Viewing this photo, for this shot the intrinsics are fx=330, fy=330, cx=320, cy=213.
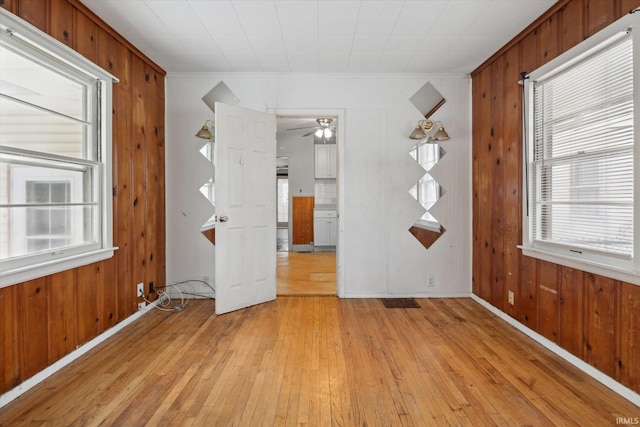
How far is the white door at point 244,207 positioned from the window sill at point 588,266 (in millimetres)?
2491

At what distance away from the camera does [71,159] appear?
92.4 inches

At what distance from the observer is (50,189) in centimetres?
221

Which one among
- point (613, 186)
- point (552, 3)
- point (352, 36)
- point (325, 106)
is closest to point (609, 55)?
point (552, 3)

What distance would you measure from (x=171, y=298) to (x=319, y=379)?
92.6 inches

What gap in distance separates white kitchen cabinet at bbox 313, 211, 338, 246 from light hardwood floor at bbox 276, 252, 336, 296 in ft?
1.09

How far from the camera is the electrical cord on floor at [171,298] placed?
11.3 feet

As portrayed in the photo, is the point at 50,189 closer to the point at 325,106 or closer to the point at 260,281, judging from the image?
the point at 260,281

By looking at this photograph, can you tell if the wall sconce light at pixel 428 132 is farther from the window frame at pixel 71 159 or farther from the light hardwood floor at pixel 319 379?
the window frame at pixel 71 159

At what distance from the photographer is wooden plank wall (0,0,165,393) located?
195 centimetres

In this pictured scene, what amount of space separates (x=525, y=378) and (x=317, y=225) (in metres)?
5.41

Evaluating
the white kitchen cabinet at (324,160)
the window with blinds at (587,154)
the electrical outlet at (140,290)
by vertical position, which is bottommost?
the electrical outlet at (140,290)

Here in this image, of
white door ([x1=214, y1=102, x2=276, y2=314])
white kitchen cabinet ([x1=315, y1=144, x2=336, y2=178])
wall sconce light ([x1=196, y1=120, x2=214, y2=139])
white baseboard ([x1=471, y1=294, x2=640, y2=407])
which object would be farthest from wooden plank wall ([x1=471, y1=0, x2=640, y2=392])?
white kitchen cabinet ([x1=315, y1=144, x2=336, y2=178])

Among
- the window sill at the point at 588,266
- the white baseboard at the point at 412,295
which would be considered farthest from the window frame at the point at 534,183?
the white baseboard at the point at 412,295

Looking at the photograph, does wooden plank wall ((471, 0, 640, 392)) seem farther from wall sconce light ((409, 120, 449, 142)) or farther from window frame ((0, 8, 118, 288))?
window frame ((0, 8, 118, 288))
